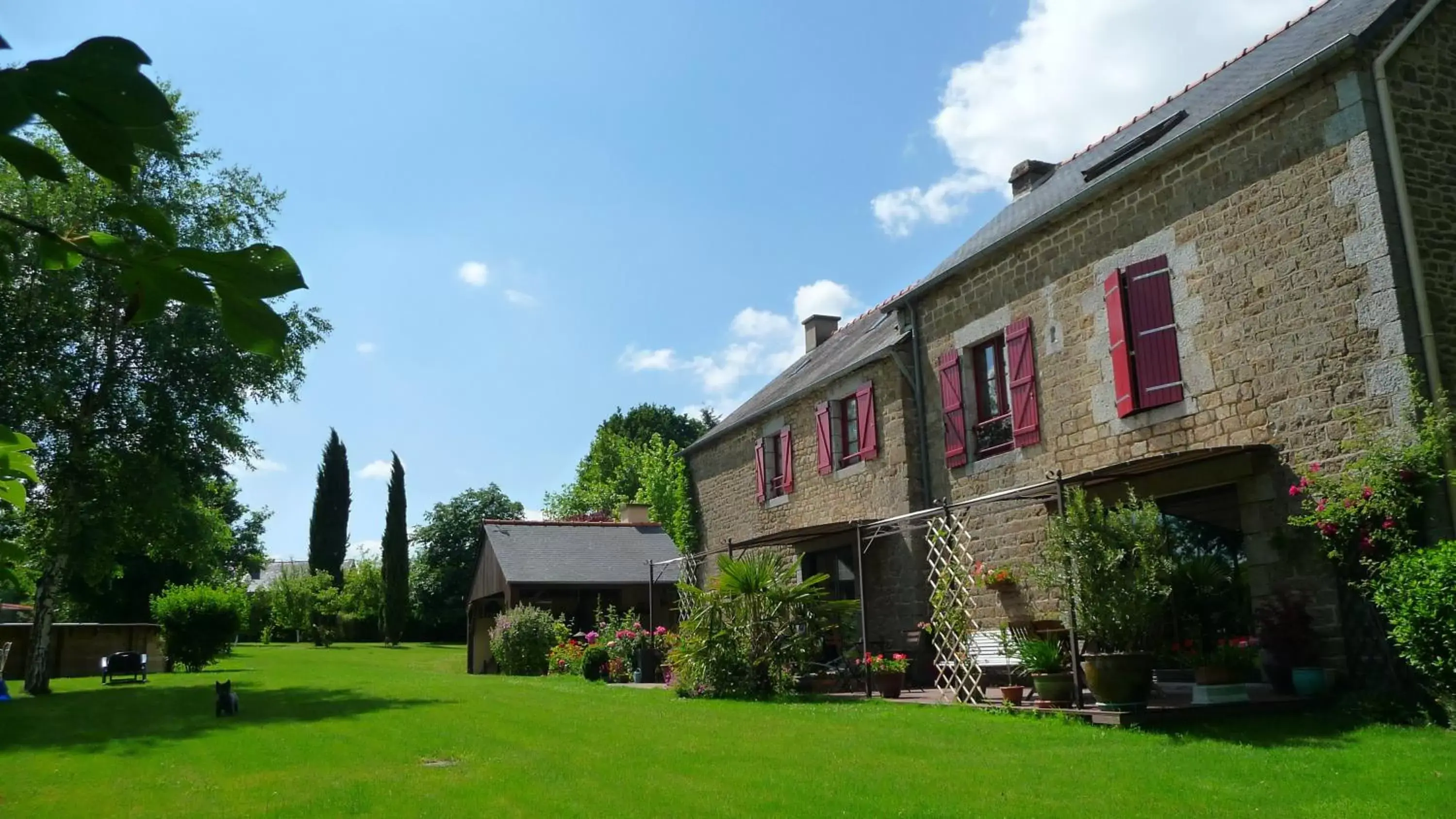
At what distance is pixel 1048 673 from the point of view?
30.7 ft

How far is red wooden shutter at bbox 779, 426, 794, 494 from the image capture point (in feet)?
57.9

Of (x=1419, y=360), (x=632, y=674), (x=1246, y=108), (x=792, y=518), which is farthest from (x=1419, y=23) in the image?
(x=632, y=674)

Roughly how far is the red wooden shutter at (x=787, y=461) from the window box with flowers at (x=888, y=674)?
5.72 m

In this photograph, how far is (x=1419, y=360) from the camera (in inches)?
321

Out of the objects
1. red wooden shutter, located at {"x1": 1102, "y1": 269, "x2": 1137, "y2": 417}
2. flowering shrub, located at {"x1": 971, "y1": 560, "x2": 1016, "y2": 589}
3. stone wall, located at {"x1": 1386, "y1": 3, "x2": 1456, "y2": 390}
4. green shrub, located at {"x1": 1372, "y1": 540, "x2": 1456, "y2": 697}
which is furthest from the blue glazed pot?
flowering shrub, located at {"x1": 971, "y1": 560, "x2": 1016, "y2": 589}

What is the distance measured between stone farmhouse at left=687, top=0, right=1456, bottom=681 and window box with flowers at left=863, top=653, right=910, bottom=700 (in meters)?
1.35

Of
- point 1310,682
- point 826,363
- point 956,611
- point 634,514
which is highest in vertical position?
point 826,363

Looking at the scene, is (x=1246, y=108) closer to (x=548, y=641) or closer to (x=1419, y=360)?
(x=1419, y=360)

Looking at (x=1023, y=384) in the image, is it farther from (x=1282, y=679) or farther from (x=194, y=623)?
(x=194, y=623)

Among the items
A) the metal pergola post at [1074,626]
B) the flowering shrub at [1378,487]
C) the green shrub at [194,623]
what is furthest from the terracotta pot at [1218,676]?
the green shrub at [194,623]

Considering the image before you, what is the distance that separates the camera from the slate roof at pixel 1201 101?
31.1 ft

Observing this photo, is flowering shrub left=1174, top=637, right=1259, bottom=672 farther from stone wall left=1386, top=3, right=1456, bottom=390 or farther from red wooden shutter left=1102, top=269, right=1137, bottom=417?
stone wall left=1386, top=3, right=1456, bottom=390

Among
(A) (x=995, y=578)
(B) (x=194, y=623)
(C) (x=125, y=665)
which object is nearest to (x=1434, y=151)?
(A) (x=995, y=578)

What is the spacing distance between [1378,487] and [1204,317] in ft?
8.22
